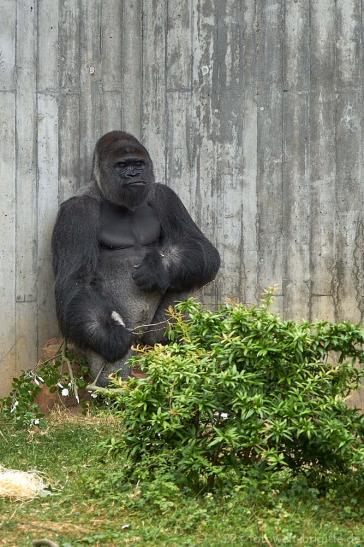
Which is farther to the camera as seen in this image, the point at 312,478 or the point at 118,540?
the point at 312,478

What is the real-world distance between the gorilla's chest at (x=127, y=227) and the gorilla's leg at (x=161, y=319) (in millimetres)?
395

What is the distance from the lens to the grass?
14.3 ft

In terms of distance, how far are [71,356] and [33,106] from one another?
1654 mm

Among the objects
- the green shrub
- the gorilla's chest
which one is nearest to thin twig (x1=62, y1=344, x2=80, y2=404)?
the gorilla's chest

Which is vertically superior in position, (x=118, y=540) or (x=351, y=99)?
(x=351, y=99)

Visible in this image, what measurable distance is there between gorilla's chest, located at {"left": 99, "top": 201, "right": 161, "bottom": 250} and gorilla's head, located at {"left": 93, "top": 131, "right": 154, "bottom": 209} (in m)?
0.07

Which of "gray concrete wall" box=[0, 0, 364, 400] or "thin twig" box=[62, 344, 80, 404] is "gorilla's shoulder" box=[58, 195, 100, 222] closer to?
"gray concrete wall" box=[0, 0, 364, 400]

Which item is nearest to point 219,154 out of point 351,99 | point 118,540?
point 351,99

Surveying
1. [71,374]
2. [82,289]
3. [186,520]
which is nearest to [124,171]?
[82,289]

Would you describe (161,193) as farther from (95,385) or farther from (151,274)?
(95,385)

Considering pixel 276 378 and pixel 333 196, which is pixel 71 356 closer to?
pixel 333 196

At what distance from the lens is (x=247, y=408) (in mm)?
4730

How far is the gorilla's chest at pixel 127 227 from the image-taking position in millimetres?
7660

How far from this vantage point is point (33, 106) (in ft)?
25.2
